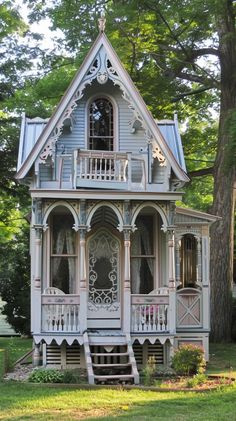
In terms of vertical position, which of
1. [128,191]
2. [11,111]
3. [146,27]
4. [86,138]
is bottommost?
[128,191]

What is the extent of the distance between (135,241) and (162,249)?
787 mm

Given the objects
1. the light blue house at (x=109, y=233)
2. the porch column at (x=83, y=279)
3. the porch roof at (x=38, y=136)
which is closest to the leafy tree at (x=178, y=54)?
the porch roof at (x=38, y=136)

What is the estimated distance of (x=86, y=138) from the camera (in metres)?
17.2

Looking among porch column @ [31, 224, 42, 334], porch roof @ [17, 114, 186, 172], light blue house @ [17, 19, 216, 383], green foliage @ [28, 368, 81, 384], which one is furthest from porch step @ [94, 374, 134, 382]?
porch roof @ [17, 114, 186, 172]

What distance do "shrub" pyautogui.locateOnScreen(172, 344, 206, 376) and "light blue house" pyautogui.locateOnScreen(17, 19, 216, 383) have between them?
43.0 inches

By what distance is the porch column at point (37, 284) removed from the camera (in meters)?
15.2

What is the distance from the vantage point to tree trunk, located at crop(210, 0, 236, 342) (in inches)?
886

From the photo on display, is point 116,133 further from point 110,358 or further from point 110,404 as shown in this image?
point 110,404

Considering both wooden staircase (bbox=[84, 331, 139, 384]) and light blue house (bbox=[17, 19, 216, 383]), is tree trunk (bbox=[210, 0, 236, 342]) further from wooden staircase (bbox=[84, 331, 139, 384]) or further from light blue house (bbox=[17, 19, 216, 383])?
wooden staircase (bbox=[84, 331, 139, 384])

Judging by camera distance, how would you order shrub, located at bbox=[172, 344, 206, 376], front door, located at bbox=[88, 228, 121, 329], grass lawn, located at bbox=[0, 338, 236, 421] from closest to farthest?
grass lawn, located at bbox=[0, 338, 236, 421]
shrub, located at bbox=[172, 344, 206, 376]
front door, located at bbox=[88, 228, 121, 329]

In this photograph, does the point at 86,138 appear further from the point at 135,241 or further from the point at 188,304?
the point at 188,304

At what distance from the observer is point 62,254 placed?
55.4ft

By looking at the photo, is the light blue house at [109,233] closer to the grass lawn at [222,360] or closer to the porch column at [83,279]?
the porch column at [83,279]

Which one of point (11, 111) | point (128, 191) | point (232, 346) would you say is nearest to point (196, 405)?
point (128, 191)
